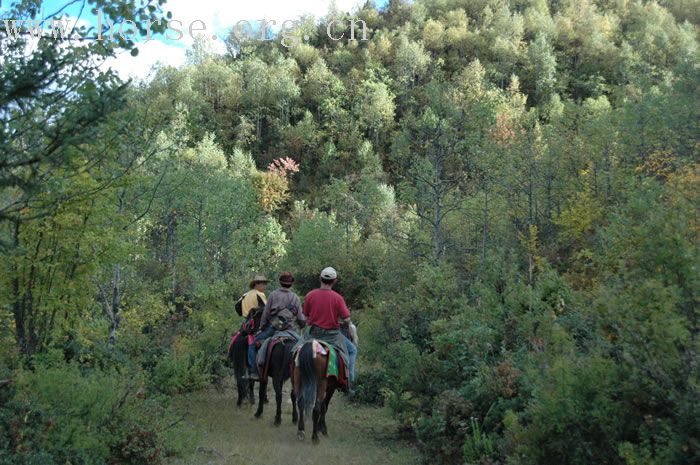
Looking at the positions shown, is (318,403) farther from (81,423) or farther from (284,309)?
(81,423)

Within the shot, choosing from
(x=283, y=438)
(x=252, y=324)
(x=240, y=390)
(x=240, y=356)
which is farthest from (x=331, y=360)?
(x=240, y=390)

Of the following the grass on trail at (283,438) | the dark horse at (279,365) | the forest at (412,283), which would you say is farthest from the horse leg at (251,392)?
the dark horse at (279,365)

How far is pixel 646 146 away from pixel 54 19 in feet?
83.5

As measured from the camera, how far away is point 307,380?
8.75 metres

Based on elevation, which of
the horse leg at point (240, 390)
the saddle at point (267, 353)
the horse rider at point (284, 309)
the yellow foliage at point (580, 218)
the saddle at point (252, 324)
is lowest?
the horse leg at point (240, 390)

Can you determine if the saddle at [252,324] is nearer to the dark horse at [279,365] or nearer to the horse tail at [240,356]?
the horse tail at [240,356]

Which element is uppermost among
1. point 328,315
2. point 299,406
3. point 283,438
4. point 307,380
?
point 328,315

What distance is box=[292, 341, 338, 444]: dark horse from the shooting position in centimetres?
869

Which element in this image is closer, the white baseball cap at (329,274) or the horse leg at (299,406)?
the horse leg at (299,406)

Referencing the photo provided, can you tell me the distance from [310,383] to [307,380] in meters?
0.06

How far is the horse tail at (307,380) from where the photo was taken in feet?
28.5

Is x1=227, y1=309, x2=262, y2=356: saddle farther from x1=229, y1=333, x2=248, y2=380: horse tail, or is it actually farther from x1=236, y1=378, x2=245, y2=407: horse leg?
x1=236, y1=378, x2=245, y2=407: horse leg

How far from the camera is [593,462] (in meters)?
4.35

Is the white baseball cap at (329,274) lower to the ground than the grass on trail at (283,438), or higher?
higher
